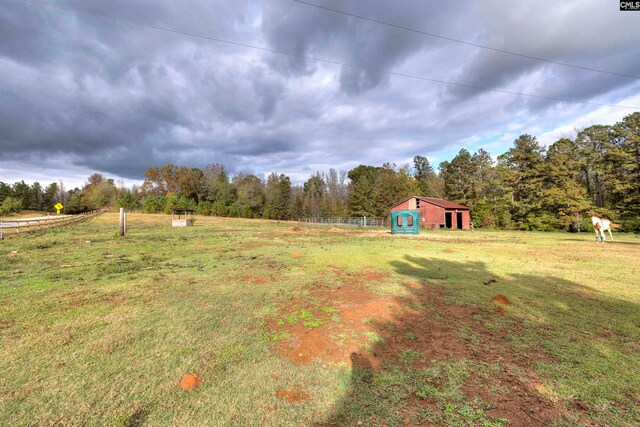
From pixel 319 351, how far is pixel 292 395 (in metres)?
0.86

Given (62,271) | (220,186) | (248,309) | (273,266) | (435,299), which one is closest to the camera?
(248,309)

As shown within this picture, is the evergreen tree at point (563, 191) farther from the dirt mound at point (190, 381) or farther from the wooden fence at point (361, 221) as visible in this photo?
the dirt mound at point (190, 381)

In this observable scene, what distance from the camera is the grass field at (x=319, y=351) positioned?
2432mm

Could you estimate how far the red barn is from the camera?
34.5m

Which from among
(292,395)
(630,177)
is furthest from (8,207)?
(630,177)

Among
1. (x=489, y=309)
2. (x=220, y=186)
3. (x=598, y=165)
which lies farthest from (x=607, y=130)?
(x=220, y=186)

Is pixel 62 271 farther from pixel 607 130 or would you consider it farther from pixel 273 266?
pixel 607 130

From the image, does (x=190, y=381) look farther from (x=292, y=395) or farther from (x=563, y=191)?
(x=563, y=191)

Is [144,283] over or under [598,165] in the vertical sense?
under

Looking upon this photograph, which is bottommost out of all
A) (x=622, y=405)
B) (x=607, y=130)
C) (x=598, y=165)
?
(x=622, y=405)

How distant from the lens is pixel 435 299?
220 inches

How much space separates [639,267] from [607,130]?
37.8 m

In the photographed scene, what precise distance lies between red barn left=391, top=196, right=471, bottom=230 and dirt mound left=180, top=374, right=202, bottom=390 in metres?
35.3

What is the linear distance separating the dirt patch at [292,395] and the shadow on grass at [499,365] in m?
0.37
